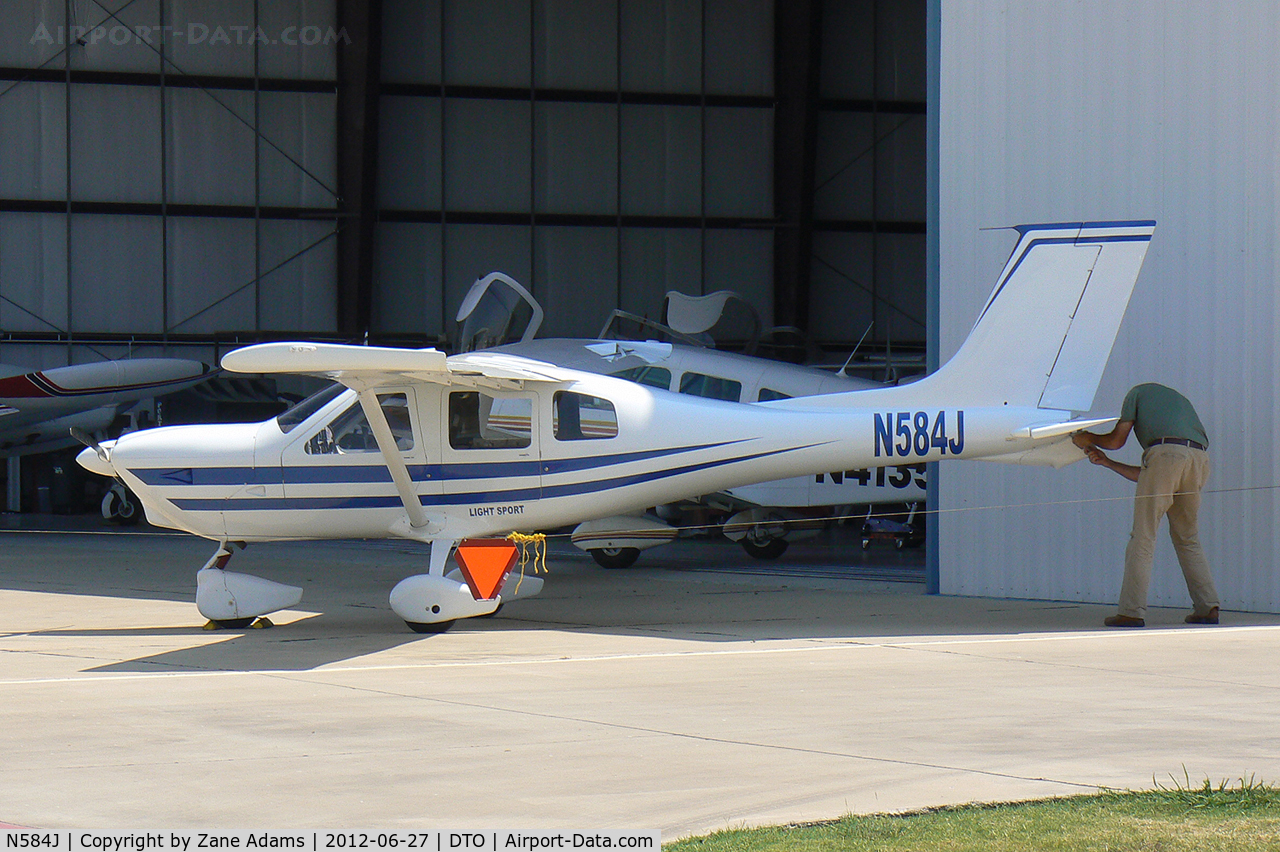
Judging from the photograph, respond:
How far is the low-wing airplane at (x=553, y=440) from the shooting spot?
973cm

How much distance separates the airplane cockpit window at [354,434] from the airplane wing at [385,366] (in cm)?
35

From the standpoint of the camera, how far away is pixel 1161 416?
9.95 m

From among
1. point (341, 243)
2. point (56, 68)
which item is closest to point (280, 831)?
point (341, 243)

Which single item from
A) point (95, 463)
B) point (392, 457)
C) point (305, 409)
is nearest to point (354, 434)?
point (305, 409)

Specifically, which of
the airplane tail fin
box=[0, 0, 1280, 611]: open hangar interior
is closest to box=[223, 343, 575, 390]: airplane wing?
the airplane tail fin

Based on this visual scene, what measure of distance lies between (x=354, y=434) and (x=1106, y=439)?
5380mm

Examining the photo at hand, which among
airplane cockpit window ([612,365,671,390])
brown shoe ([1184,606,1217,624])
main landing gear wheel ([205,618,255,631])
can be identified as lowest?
main landing gear wheel ([205,618,255,631])

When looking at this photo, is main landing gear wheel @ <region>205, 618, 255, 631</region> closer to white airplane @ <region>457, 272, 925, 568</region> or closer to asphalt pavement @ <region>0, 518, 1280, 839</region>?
asphalt pavement @ <region>0, 518, 1280, 839</region>

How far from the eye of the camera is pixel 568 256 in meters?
28.1

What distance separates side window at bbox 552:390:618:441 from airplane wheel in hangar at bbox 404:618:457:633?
1.57 meters

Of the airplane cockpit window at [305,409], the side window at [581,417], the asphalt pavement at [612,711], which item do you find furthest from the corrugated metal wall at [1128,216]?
the airplane cockpit window at [305,409]

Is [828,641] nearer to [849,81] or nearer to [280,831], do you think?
[280,831]

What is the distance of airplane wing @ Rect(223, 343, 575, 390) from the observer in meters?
8.61

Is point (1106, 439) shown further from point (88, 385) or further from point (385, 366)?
point (88, 385)
